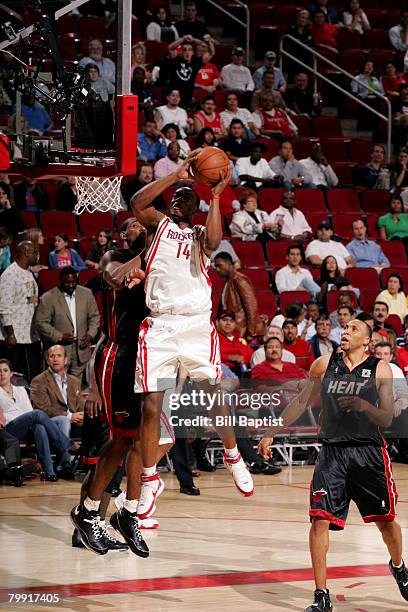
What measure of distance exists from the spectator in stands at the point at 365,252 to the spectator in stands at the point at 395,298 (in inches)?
32.7

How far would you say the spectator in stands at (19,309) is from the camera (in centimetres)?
1180

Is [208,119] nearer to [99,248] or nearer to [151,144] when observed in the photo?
[151,144]

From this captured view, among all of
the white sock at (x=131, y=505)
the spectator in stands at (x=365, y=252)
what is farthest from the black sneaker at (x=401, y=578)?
the spectator in stands at (x=365, y=252)

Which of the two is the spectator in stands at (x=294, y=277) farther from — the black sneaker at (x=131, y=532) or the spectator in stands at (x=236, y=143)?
the black sneaker at (x=131, y=532)

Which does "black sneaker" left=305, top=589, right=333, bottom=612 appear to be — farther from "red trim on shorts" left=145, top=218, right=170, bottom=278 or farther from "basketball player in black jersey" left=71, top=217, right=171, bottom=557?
"red trim on shorts" left=145, top=218, right=170, bottom=278

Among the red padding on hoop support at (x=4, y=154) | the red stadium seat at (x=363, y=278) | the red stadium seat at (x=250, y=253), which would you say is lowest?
the red stadium seat at (x=363, y=278)

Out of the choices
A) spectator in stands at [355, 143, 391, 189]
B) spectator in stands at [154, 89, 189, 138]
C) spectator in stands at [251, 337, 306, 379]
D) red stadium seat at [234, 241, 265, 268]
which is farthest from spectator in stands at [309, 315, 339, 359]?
spectator in stands at [355, 143, 391, 189]

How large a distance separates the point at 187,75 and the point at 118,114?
849 cm

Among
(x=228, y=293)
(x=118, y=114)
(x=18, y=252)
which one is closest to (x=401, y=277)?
(x=228, y=293)

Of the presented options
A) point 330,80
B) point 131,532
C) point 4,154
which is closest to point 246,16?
point 330,80

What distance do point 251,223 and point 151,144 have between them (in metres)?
1.63

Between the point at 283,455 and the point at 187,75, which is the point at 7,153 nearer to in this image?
the point at 283,455

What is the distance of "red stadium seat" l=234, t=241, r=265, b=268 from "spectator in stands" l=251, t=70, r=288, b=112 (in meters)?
3.25

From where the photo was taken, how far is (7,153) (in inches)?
279
